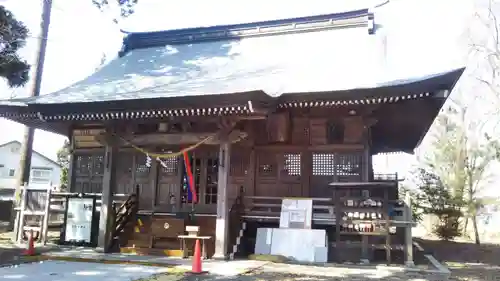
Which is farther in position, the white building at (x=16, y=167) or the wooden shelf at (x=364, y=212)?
the white building at (x=16, y=167)

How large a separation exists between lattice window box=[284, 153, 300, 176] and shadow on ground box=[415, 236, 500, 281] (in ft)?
14.8

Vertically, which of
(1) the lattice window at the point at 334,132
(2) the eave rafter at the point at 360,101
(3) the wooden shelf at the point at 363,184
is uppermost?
(2) the eave rafter at the point at 360,101

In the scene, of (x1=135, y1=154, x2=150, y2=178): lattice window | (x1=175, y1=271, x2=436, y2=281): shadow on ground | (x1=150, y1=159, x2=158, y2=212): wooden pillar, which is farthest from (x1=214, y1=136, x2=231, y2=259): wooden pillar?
(x1=135, y1=154, x2=150, y2=178): lattice window

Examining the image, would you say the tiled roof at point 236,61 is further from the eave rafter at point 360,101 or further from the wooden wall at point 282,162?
A: the wooden wall at point 282,162

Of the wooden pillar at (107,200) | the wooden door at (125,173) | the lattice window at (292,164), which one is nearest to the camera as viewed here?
the wooden pillar at (107,200)

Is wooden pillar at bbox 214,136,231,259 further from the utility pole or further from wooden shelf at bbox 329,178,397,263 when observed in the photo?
the utility pole

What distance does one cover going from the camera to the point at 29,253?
979 centimetres

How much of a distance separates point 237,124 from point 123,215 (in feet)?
A: 13.8

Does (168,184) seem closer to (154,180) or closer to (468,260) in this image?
(154,180)

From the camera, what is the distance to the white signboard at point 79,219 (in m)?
11.6

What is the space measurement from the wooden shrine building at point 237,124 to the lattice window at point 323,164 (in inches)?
1.6

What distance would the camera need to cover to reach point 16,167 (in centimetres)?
4425

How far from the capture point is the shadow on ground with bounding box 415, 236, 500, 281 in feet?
30.5

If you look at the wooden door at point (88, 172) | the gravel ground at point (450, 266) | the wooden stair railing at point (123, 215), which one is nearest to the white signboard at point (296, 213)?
the gravel ground at point (450, 266)
